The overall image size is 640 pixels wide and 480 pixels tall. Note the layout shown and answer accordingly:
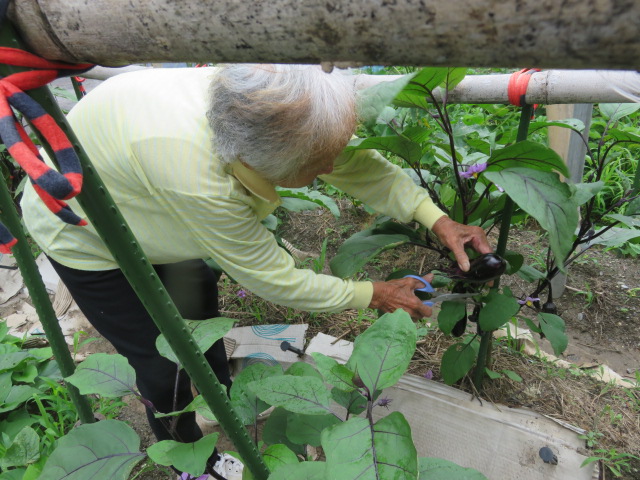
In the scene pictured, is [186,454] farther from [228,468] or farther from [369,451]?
[228,468]

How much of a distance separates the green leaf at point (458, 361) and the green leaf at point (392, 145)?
671 millimetres

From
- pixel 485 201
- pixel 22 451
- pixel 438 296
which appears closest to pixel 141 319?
pixel 22 451

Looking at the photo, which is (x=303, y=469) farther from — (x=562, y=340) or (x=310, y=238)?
(x=310, y=238)

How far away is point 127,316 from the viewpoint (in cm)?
154

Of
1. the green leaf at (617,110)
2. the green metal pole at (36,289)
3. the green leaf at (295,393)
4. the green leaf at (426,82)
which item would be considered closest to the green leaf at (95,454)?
the green leaf at (295,393)

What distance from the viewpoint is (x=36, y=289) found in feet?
4.05

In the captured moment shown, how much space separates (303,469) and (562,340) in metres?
1.00

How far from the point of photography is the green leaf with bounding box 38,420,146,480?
2.75 ft

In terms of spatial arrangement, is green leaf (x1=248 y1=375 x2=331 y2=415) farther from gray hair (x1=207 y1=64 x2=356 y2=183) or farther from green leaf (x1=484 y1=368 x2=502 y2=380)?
green leaf (x1=484 y1=368 x2=502 y2=380)

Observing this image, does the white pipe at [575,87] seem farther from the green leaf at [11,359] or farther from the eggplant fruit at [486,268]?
the green leaf at [11,359]

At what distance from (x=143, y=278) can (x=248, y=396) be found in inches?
20.7

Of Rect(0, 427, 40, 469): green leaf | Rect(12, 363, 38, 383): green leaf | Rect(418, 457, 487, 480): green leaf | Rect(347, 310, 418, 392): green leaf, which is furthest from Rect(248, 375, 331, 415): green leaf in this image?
Rect(12, 363, 38, 383): green leaf

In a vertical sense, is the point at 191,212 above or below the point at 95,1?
below

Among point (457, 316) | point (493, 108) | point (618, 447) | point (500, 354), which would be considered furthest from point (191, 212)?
point (493, 108)
